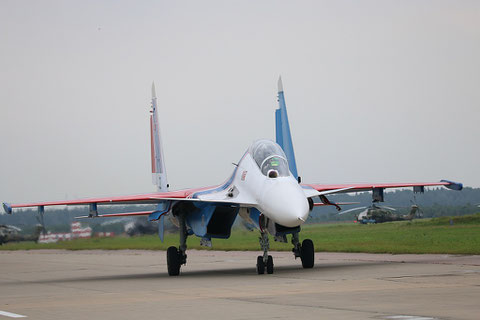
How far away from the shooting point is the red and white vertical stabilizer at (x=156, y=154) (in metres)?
26.9

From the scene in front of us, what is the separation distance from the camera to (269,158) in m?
17.9

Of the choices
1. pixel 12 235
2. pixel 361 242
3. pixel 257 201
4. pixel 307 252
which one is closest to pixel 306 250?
pixel 307 252

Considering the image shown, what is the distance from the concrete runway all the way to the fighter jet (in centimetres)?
109

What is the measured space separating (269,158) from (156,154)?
1023 cm

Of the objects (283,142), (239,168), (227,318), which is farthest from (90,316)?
(283,142)

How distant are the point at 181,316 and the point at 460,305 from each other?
3.63 meters

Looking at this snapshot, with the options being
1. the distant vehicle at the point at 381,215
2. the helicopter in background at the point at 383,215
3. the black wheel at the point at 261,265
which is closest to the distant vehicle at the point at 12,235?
the helicopter in background at the point at 383,215

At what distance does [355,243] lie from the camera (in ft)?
105

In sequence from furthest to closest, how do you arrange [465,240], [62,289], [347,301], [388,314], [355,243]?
[355,243]
[465,240]
[62,289]
[347,301]
[388,314]

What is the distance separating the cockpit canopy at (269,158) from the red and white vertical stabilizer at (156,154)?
866cm

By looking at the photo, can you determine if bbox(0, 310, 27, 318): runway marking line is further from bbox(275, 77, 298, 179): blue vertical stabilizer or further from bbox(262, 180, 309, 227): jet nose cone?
bbox(275, 77, 298, 179): blue vertical stabilizer

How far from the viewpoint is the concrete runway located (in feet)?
33.1

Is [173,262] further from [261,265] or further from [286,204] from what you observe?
[286,204]

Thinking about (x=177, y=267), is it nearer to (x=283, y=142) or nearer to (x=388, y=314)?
(x=283, y=142)
